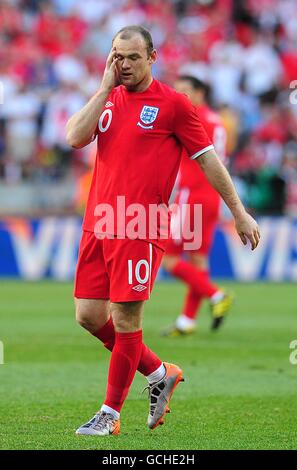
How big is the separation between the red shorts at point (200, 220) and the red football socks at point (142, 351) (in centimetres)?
A: 495

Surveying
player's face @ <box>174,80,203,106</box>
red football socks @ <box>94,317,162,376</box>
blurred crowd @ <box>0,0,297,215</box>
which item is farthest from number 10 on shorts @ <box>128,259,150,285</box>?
blurred crowd @ <box>0,0,297,215</box>

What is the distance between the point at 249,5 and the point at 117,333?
56.4ft

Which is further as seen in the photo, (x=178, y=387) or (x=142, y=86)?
(x=178, y=387)

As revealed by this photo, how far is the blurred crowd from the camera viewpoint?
1875 cm

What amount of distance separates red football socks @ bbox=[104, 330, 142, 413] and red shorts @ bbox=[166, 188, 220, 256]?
526 centimetres

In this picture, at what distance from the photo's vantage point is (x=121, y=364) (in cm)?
630

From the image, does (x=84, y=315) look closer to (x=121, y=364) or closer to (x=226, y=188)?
(x=121, y=364)

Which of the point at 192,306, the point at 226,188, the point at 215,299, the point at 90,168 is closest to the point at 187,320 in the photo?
the point at 192,306

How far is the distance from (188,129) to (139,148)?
32 cm

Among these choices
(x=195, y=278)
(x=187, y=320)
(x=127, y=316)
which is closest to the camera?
(x=127, y=316)

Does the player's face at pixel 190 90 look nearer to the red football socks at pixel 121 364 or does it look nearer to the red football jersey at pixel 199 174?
the red football jersey at pixel 199 174

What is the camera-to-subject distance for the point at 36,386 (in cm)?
815

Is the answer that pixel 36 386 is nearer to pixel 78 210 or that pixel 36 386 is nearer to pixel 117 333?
pixel 117 333
